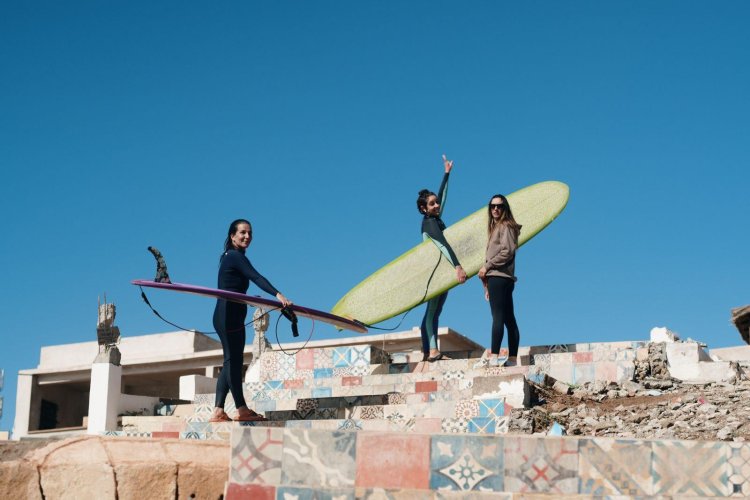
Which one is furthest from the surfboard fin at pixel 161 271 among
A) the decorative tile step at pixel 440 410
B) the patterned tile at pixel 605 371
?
the patterned tile at pixel 605 371

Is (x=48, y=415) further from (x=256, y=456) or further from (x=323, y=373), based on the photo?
(x=256, y=456)

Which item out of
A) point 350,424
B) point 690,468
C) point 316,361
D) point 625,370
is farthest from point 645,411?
point 316,361

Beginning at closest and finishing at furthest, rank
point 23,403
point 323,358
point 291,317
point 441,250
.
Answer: point 291,317 → point 441,250 → point 323,358 → point 23,403

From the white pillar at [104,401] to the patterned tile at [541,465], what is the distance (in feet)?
26.3

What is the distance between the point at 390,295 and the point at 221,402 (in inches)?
144

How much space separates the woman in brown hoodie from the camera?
374 inches

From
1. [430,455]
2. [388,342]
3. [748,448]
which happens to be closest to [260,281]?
[430,455]

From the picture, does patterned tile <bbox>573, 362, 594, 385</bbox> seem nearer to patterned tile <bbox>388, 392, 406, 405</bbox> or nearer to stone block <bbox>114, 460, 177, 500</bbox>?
patterned tile <bbox>388, 392, 406, 405</bbox>

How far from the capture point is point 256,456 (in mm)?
4918

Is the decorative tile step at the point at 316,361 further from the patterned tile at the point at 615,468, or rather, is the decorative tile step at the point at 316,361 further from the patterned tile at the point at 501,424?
the patterned tile at the point at 615,468

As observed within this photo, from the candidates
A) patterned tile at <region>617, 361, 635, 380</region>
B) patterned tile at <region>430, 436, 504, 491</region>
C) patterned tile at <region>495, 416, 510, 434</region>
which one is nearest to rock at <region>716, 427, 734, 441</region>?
patterned tile at <region>495, 416, 510, 434</region>

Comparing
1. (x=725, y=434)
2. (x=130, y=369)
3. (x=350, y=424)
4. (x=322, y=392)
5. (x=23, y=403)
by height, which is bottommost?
(x=725, y=434)

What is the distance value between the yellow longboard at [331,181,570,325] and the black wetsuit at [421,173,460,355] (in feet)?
0.53

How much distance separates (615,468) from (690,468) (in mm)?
334
